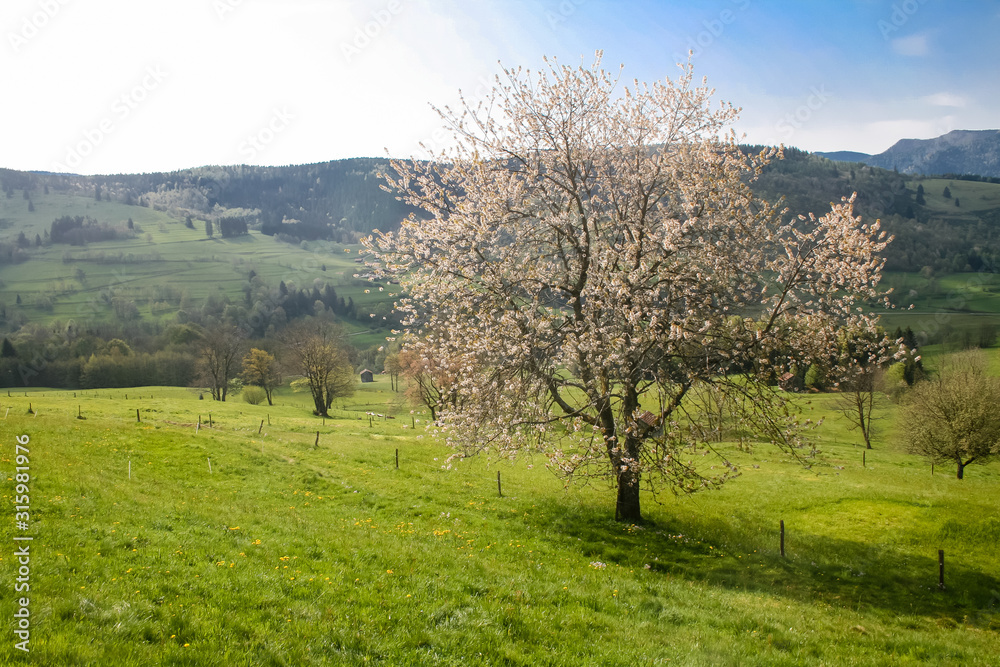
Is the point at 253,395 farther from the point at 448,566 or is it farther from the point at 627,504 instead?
the point at 448,566

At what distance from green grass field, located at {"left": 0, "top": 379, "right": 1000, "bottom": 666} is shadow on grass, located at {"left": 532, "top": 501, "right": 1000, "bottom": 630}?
0.33ft

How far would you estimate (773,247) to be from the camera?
59.3 feet

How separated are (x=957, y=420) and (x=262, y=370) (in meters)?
89.4

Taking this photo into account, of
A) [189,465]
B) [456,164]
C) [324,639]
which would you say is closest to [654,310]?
[456,164]

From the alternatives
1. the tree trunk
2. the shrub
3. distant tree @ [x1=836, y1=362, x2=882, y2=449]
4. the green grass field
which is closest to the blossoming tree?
the tree trunk

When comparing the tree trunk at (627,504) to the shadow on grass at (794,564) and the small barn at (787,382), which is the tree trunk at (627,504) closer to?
the shadow on grass at (794,564)

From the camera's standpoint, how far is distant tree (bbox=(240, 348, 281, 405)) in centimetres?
8625

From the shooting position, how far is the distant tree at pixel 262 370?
86250mm

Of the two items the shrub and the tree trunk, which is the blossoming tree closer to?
the tree trunk

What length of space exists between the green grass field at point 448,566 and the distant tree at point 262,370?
60.9 metres

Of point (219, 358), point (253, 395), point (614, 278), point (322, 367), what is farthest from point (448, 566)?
point (219, 358)

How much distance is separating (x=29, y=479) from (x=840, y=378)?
24.4 metres

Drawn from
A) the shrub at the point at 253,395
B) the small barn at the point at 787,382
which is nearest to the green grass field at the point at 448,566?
the small barn at the point at 787,382

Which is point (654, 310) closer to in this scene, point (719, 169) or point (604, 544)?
point (719, 169)
